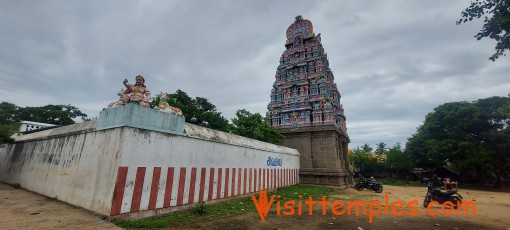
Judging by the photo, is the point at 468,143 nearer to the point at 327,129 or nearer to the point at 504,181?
the point at 504,181

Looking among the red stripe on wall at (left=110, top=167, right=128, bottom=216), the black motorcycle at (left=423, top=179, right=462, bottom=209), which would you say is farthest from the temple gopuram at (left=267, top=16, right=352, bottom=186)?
the red stripe on wall at (left=110, top=167, right=128, bottom=216)

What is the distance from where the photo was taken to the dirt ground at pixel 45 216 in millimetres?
4993

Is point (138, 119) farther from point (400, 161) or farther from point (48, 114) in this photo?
point (48, 114)

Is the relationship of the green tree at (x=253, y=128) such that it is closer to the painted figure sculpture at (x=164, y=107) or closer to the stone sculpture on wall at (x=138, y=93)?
the painted figure sculpture at (x=164, y=107)

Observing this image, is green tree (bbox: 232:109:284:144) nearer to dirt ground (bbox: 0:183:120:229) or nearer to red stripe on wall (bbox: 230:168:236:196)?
red stripe on wall (bbox: 230:168:236:196)

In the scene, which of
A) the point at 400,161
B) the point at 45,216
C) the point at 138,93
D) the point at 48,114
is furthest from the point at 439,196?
the point at 48,114

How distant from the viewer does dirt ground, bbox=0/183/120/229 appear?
4.99 metres

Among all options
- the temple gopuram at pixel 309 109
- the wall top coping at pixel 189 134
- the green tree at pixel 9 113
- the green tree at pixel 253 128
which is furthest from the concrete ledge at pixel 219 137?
the green tree at pixel 9 113

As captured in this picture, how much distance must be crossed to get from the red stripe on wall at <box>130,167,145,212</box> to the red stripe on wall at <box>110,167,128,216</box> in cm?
36

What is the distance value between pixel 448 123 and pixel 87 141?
3157cm

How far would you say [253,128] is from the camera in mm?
20359

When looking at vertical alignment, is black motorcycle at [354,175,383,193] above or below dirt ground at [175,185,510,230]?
above

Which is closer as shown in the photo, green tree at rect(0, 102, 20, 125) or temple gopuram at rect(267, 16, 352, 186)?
temple gopuram at rect(267, 16, 352, 186)

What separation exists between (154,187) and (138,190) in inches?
19.7
